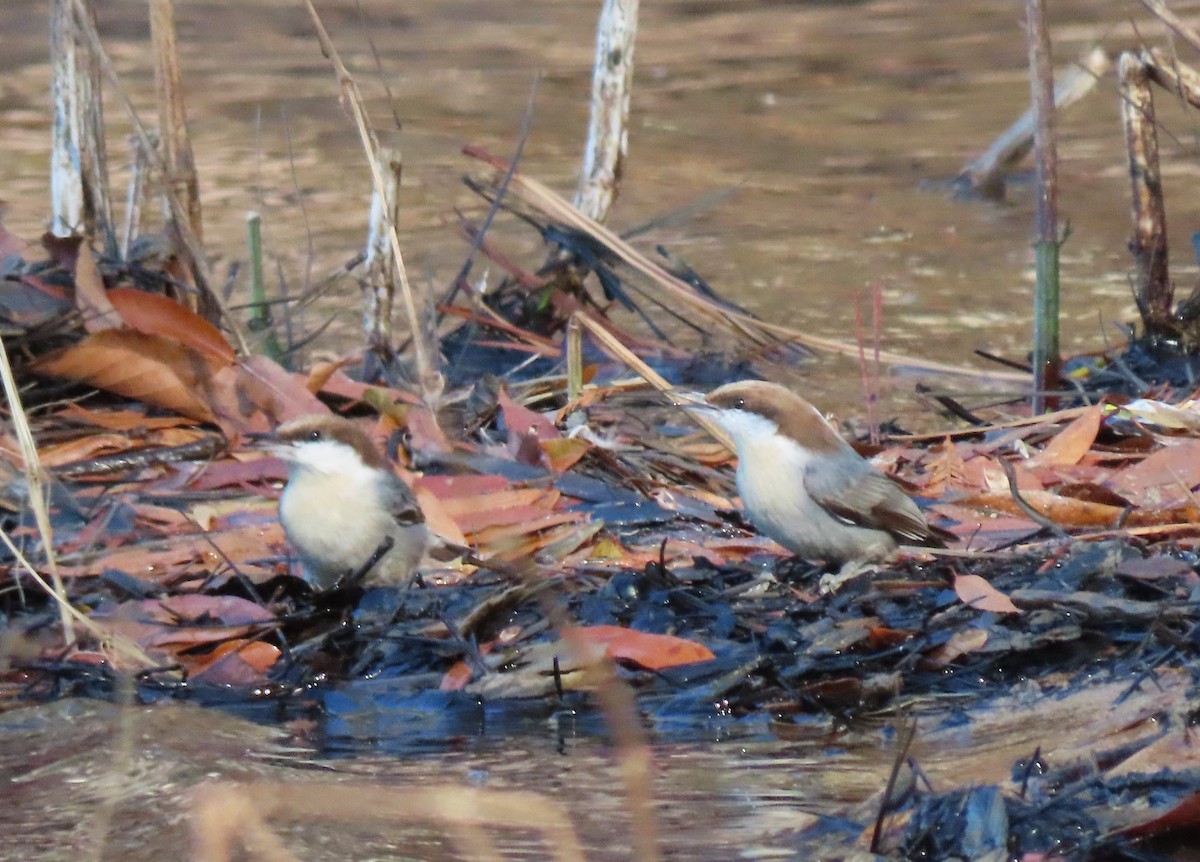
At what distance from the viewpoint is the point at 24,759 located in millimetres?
4008

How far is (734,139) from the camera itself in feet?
41.5

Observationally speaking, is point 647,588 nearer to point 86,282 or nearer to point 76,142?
point 86,282

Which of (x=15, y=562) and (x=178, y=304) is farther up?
(x=178, y=304)

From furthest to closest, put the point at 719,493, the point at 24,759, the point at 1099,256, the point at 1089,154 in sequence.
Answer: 1. the point at 1089,154
2. the point at 1099,256
3. the point at 719,493
4. the point at 24,759

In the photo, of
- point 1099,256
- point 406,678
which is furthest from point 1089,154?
point 406,678

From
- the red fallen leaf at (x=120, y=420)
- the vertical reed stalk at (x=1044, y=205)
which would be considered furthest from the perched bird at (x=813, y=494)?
the red fallen leaf at (x=120, y=420)

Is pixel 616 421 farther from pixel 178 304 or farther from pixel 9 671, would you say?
pixel 9 671

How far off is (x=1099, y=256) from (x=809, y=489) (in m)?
5.34

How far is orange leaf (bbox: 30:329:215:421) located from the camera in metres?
5.98

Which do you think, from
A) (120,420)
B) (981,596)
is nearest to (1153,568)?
(981,596)

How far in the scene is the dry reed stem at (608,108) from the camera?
6762 mm

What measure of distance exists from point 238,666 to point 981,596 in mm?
1817

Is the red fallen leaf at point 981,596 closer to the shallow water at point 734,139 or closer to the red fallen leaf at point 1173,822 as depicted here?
the red fallen leaf at point 1173,822

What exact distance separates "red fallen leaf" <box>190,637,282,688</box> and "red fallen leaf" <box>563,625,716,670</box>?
2.66 ft
